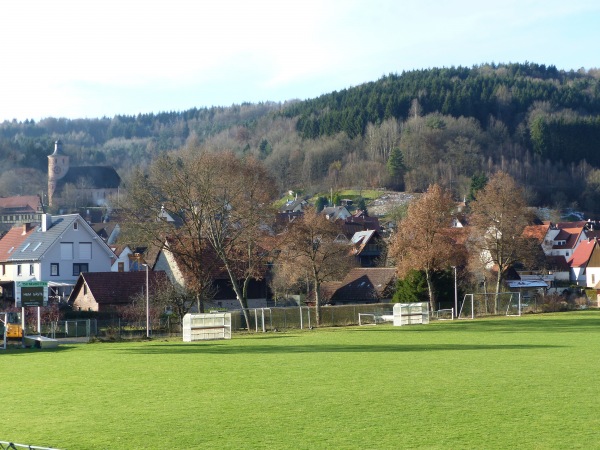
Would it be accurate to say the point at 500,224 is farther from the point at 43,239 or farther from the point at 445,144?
the point at 445,144

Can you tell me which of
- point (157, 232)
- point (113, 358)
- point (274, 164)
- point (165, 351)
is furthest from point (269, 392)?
point (274, 164)

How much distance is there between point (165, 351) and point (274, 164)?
14105 cm

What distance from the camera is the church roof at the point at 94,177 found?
594ft

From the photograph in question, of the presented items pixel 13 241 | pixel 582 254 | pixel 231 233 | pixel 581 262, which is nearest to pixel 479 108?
pixel 582 254

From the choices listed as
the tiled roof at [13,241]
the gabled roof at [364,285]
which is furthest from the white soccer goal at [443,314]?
the tiled roof at [13,241]

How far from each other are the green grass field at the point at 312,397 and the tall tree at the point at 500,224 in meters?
29.4

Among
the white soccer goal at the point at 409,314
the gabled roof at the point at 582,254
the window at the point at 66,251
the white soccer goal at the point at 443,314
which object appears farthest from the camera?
the gabled roof at the point at 582,254

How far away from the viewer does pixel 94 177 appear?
598 ft

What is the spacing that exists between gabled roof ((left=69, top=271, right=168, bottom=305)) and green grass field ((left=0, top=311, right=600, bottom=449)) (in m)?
23.6

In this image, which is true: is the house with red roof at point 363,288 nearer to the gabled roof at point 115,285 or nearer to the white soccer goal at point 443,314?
the white soccer goal at point 443,314

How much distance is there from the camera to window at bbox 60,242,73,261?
68.5 metres

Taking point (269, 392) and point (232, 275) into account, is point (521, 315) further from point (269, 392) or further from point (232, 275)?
point (269, 392)

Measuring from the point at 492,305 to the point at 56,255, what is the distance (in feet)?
106

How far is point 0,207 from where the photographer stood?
145 metres
